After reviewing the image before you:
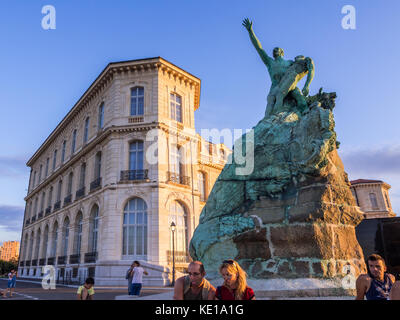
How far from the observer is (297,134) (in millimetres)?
6617

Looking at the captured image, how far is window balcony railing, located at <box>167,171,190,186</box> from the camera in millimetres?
19361

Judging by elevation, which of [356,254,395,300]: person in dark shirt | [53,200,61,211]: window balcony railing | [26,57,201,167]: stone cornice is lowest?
[356,254,395,300]: person in dark shirt

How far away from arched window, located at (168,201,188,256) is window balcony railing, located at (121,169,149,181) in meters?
2.49

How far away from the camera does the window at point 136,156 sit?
19.6m

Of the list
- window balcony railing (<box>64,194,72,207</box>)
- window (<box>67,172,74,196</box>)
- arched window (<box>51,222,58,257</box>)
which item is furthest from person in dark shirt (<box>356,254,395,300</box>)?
arched window (<box>51,222,58,257</box>)

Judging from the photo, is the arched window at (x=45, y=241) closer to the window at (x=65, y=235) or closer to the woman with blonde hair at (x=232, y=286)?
the window at (x=65, y=235)

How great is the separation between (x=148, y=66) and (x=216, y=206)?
53.3 feet

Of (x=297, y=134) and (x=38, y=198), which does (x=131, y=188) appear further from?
(x=38, y=198)

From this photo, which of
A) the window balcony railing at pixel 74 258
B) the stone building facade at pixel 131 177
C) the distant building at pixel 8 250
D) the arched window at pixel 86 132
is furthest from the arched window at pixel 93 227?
the distant building at pixel 8 250

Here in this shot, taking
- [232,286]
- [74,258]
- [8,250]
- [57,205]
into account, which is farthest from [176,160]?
[8,250]

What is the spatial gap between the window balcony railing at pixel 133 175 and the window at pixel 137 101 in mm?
4038

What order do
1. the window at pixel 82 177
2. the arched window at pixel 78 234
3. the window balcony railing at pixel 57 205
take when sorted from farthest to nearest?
1. the window balcony railing at pixel 57 205
2. the window at pixel 82 177
3. the arched window at pixel 78 234

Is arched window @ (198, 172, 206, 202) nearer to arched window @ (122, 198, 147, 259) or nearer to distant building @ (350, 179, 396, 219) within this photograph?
arched window @ (122, 198, 147, 259)
